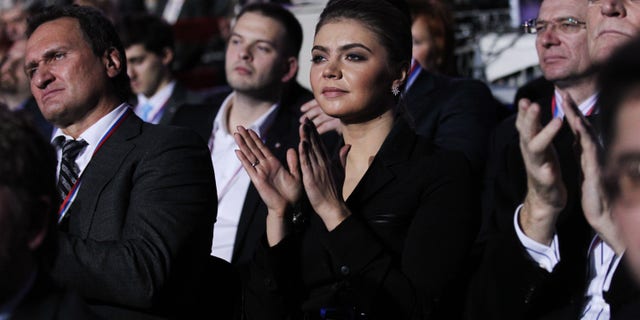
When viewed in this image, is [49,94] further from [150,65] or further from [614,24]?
[150,65]

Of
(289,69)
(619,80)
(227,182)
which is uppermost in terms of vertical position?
(619,80)

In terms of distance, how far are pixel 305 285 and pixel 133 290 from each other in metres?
0.54

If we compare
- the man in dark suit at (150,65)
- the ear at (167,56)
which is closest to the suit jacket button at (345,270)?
the man in dark suit at (150,65)

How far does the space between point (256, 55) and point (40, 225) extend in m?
2.98

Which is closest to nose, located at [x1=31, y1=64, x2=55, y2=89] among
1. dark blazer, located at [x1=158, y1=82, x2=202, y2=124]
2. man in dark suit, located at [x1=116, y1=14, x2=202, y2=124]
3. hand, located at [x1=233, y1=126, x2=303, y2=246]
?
hand, located at [x1=233, y1=126, x2=303, y2=246]

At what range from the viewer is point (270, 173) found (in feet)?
9.32

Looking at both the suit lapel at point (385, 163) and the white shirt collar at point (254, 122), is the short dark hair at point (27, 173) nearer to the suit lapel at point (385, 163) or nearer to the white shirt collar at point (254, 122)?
the suit lapel at point (385, 163)

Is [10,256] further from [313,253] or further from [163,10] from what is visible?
[163,10]

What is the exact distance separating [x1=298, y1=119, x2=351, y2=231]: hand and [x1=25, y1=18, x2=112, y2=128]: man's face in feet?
2.63

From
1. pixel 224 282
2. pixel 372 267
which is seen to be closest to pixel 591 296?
pixel 372 267

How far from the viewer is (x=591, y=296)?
2.88 metres

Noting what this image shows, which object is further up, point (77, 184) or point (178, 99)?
point (77, 184)

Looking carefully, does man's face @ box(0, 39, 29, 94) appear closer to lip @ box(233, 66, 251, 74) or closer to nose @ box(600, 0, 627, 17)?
lip @ box(233, 66, 251, 74)

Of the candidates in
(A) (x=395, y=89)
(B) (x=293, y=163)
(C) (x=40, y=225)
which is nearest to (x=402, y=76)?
(A) (x=395, y=89)
